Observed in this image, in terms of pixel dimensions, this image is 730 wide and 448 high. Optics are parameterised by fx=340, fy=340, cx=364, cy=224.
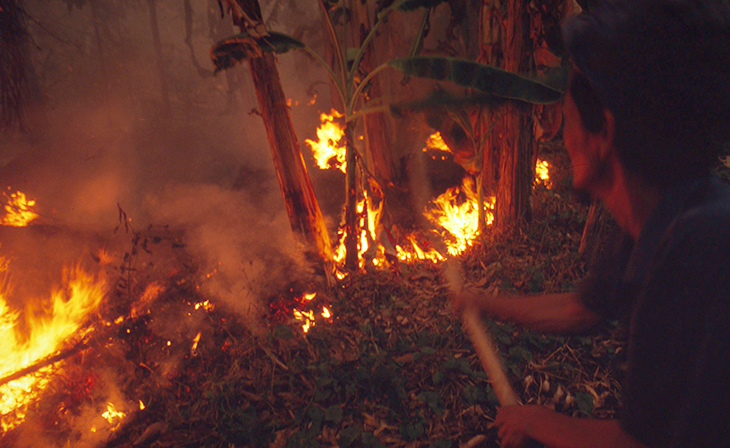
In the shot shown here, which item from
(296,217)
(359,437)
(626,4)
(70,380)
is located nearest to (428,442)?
(359,437)

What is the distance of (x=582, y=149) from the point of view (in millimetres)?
1036

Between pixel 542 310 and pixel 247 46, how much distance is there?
3.24 metres

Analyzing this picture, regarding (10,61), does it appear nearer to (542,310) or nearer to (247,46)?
(247,46)

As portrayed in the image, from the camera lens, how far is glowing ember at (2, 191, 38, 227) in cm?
599

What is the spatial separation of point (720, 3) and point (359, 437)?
8.59ft

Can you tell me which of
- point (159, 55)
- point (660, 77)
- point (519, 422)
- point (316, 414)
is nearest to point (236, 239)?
point (316, 414)

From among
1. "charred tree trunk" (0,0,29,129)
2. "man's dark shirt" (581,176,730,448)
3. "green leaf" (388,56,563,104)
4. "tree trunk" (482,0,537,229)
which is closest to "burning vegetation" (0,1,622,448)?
"tree trunk" (482,0,537,229)

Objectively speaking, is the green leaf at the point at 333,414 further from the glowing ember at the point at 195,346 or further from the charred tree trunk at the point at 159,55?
the charred tree trunk at the point at 159,55

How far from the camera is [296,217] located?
161 inches

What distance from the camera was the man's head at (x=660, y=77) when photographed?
78 centimetres

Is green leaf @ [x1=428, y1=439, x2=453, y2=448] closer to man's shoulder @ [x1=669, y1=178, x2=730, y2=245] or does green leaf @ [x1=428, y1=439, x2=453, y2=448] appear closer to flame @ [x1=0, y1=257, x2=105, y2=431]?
man's shoulder @ [x1=669, y1=178, x2=730, y2=245]

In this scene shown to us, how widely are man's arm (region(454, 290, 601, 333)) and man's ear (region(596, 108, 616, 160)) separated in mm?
752

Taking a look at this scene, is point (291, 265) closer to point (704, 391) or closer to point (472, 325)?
point (472, 325)

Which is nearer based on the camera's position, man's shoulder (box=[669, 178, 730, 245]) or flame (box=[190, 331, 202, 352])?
man's shoulder (box=[669, 178, 730, 245])
